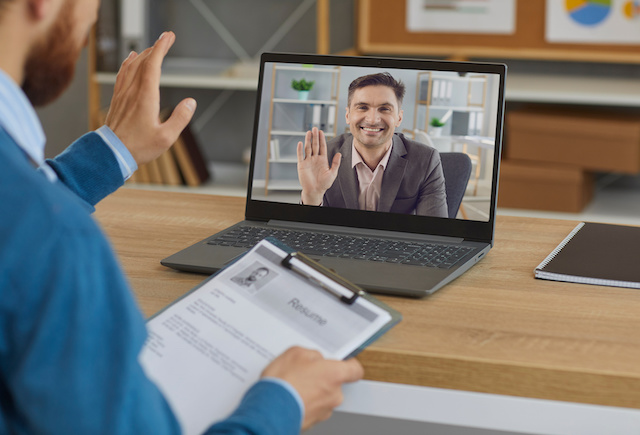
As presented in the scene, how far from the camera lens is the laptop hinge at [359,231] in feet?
3.30

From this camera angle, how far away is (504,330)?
746mm

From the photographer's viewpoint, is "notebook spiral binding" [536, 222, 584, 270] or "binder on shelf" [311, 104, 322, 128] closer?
"notebook spiral binding" [536, 222, 584, 270]

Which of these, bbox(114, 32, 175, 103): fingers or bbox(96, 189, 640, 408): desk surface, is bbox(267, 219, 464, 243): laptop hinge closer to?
bbox(96, 189, 640, 408): desk surface

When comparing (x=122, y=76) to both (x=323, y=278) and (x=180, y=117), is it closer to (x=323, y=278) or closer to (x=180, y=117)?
(x=180, y=117)

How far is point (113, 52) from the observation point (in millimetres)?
2682

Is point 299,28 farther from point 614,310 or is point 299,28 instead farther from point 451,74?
point 614,310

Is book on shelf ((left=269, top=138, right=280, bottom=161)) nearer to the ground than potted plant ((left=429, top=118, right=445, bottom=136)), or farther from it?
nearer to the ground

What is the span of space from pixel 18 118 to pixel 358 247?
0.53m

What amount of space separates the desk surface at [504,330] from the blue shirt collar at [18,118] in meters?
0.28

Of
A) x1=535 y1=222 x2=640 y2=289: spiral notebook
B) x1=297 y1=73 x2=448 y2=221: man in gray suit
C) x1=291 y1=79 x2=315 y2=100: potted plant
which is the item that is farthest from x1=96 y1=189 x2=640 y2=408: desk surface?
x1=291 y1=79 x2=315 y2=100: potted plant

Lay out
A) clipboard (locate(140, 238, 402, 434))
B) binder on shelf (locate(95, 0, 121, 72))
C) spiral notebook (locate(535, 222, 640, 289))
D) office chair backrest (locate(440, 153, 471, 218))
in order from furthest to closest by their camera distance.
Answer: binder on shelf (locate(95, 0, 121, 72)) < office chair backrest (locate(440, 153, 471, 218)) < spiral notebook (locate(535, 222, 640, 289)) < clipboard (locate(140, 238, 402, 434))

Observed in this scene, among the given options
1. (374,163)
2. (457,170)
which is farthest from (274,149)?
(457,170)

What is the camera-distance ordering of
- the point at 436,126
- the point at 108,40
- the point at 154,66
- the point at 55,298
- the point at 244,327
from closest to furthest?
the point at 55,298 → the point at 244,327 → the point at 154,66 → the point at 436,126 → the point at 108,40

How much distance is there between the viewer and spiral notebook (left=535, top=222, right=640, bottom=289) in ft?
2.89
